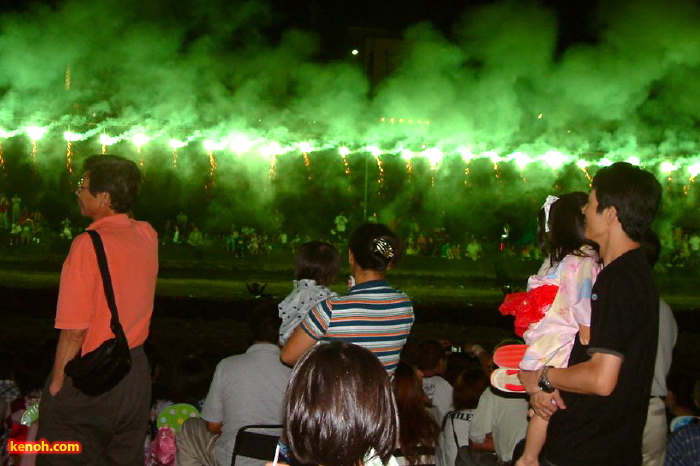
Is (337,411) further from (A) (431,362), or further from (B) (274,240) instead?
(B) (274,240)

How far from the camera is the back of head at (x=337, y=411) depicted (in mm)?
1695

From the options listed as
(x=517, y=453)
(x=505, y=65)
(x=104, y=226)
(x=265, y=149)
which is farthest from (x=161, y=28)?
(x=517, y=453)

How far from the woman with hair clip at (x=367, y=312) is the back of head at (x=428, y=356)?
1.63 meters

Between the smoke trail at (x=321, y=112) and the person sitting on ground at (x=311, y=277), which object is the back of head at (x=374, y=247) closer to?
the person sitting on ground at (x=311, y=277)

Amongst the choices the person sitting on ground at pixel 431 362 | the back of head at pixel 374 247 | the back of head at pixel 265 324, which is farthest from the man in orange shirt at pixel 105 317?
the person sitting on ground at pixel 431 362

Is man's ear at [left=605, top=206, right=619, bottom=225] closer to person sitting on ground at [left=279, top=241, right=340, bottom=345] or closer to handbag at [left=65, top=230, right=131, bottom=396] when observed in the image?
person sitting on ground at [left=279, top=241, right=340, bottom=345]

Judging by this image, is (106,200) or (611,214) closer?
(611,214)

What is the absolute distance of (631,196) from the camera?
239cm

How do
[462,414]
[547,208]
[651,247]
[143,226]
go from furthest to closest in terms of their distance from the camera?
[462,414]
[651,247]
[143,226]
[547,208]

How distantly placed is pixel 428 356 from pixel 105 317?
95.6 inches

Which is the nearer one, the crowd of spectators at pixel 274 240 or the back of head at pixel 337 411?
the back of head at pixel 337 411

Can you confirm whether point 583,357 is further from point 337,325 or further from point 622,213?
point 337,325

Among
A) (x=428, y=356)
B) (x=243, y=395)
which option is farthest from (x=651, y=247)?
Result: (x=243, y=395)

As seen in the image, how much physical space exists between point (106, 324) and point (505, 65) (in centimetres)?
1613
